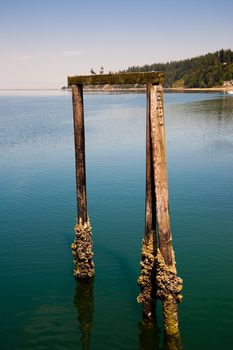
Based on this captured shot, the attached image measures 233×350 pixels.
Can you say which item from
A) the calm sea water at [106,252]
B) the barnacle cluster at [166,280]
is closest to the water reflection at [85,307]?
the calm sea water at [106,252]

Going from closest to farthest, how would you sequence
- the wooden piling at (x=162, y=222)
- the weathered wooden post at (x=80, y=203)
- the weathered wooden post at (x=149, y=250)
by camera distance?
the wooden piling at (x=162, y=222) → the weathered wooden post at (x=149, y=250) → the weathered wooden post at (x=80, y=203)

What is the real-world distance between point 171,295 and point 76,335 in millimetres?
3287

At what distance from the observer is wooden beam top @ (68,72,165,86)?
9.31 metres

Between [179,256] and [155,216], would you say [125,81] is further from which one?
[179,256]

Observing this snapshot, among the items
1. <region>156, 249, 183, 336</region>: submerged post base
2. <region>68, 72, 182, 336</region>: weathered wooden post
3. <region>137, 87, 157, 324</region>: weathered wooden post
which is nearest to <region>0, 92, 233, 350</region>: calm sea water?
<region>137, 87, 157, 324</region>: weathered wooden post

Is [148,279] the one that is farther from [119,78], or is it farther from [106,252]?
[119,78]

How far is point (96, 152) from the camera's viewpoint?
3681 cm

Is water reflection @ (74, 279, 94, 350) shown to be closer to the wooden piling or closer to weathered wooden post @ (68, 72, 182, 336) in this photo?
weathered wooden post @ (68, 72, 182, 336)

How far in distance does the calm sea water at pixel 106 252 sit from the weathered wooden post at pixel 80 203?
2.75 feet

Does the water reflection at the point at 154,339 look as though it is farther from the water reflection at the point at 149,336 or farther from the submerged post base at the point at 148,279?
the submerged post base at the point at 148,279

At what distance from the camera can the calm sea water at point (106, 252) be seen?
11.0m

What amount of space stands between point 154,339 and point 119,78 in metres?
7.53

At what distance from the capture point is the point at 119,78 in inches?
410

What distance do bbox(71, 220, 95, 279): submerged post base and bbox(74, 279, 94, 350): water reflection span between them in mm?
369
